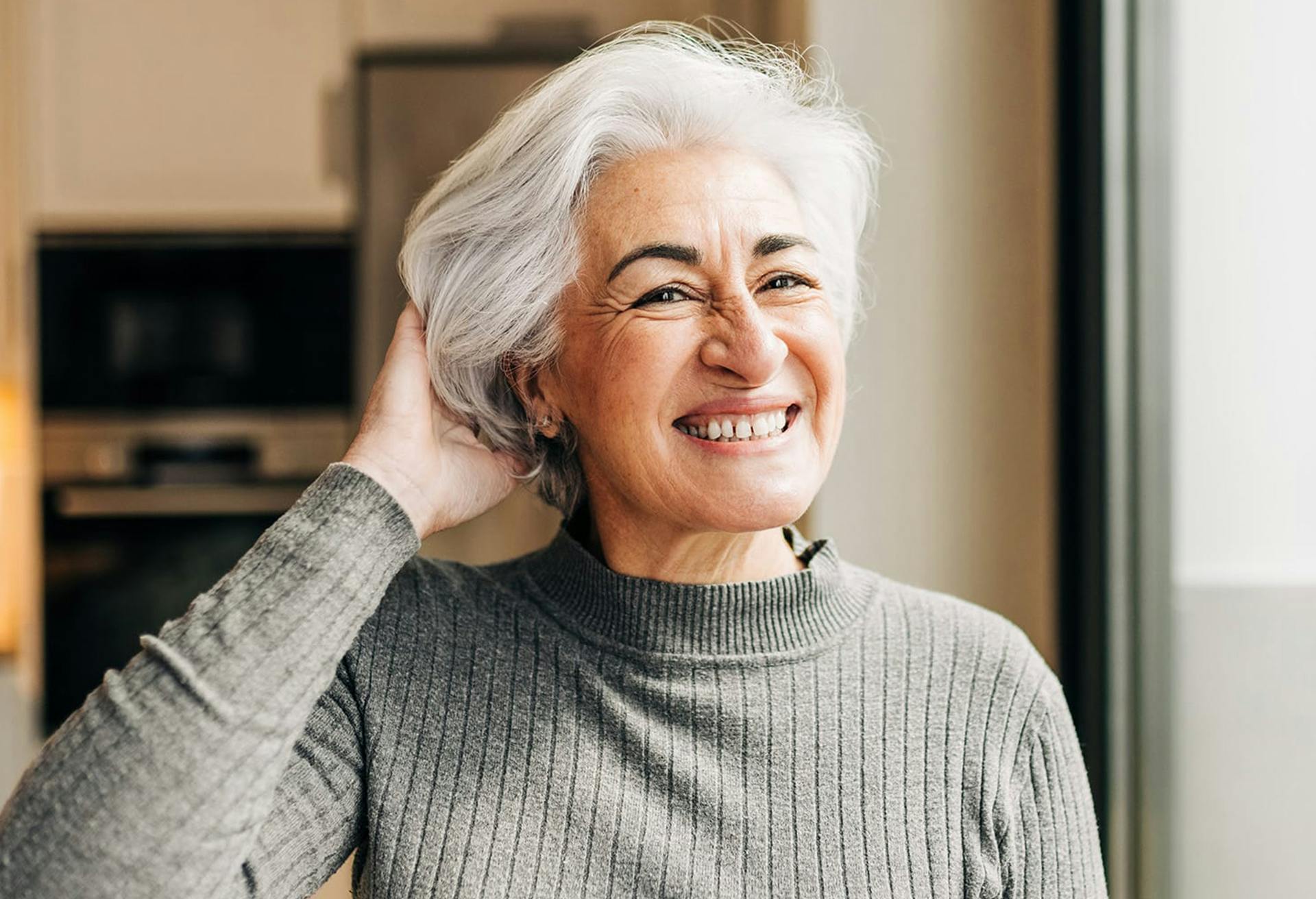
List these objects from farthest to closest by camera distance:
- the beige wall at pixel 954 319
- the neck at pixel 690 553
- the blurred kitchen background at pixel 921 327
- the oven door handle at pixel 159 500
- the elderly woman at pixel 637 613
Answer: the oven door handle at pixel 159 500
the beige wall at pixel 954 319
the blurred kitchen background at pixel 921 327
the neck at pixel 690 553
the elderly woman at pixel 637 613

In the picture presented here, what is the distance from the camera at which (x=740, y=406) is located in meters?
1.13

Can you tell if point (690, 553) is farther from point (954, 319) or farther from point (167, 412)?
point (167, 412)

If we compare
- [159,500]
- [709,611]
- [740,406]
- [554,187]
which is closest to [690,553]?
[709,611]

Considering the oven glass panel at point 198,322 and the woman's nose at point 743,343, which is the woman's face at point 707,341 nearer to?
the woman's nose at point 743,343

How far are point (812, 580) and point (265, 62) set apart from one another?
2.32 m

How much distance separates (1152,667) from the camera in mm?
1585

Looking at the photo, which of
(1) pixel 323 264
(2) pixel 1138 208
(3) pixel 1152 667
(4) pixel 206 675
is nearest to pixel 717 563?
(4) pixel 206 675

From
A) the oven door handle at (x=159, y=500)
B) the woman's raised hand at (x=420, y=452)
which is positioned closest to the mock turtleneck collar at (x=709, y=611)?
the woman's raised hand at (x=420, y=452)

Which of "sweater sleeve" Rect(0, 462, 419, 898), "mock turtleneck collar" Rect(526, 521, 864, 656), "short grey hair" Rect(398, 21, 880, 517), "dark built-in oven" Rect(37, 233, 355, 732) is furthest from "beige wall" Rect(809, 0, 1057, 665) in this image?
"dark built-in oven" Rect(37, 233, 355, 732)

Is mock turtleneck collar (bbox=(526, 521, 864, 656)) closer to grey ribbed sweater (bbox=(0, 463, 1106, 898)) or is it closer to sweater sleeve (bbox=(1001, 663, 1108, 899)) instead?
grey ribbed sweater (bbox=(0, 463, 1106, 898))

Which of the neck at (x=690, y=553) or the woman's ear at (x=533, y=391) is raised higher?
the woman's ear at (x=533, y=391)

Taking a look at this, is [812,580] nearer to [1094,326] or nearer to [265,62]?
[1094,326]

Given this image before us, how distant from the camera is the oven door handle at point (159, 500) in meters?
2.84

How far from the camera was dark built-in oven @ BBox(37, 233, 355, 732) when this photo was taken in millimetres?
2855
